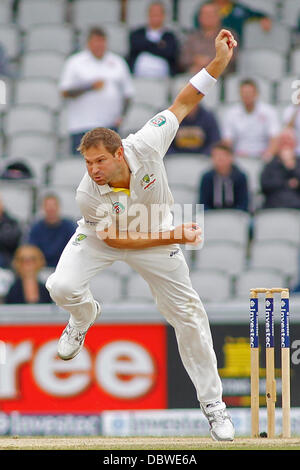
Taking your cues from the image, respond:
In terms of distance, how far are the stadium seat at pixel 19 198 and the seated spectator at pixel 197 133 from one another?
1713 mm

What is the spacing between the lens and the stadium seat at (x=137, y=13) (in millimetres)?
14039

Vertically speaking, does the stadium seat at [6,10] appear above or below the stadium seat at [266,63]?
above

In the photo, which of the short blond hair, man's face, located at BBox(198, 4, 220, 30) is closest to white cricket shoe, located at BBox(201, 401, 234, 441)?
the short blond hair

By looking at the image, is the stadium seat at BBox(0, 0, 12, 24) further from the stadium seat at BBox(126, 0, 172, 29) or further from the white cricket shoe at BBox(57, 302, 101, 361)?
the white cricket shoe at BBox(57, 302, 101, 361)

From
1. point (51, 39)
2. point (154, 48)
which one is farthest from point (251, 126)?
point (51, 39)

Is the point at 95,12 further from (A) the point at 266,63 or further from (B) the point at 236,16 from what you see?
(A) the point at 266,63

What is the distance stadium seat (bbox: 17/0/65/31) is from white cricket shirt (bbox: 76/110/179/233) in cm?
791

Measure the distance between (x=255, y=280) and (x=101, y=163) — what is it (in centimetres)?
418

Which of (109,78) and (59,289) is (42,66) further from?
(59,289)

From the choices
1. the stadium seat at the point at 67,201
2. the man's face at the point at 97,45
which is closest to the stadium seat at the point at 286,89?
the man's face at the point at 97,45

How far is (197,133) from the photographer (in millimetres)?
11953

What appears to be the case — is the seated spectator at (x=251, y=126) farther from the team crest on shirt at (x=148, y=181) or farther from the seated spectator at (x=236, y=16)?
the team crest on shirt at (x=148, y=181)

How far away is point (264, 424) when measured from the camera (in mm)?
8906

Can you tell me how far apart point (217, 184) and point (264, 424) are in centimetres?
303
